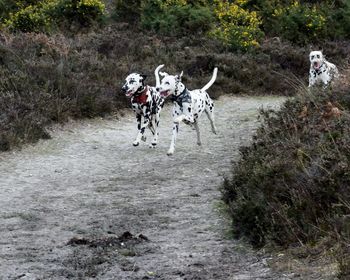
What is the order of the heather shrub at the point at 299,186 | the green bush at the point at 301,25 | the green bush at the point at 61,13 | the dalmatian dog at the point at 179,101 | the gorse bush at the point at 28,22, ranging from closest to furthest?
the heather shrub at the point at 299,186 → the dalmatian dog at the point at 179,101 → the gorse bush at the point at 28,22 → the green bush at the point at 61,13 → the green bush at the point at 301,25

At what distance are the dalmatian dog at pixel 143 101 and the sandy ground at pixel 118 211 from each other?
42 cm

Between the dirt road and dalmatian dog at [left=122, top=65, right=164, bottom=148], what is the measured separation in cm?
41

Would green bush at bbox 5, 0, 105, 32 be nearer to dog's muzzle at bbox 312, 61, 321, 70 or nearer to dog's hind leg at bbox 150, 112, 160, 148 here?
dog's muzzle at bbox 312, 61, 321, 70

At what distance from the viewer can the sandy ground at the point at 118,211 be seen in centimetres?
589

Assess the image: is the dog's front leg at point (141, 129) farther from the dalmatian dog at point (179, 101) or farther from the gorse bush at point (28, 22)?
the gorse bush at point (28, 22)

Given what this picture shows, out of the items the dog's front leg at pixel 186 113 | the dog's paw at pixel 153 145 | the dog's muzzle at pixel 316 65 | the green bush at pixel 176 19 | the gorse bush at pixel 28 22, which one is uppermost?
the green bush at pixel 176 19

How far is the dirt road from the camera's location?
19.3 ft

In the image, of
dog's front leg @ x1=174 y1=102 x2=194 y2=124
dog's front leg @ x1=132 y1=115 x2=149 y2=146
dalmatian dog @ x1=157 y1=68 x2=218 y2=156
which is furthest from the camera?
dog's front leg @ x1=132 y1=115 x2=149 y2=146

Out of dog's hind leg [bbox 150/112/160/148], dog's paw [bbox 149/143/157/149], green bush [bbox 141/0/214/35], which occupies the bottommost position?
dog's paw [bbox 149/143/157/149]

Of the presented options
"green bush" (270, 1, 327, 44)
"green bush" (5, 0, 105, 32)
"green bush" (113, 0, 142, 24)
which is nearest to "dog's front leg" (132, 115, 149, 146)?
"green bush" (5, 0, 105, 32)

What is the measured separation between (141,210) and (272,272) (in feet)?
9.36

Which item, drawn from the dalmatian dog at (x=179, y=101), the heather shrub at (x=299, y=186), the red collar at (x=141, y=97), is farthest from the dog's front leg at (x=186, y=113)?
the heather shrub at (x=299, y=186)

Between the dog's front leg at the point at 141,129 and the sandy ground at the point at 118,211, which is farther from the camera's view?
the dog's front leg at the point at 141,129

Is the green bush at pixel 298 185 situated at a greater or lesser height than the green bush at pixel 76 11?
lesser
